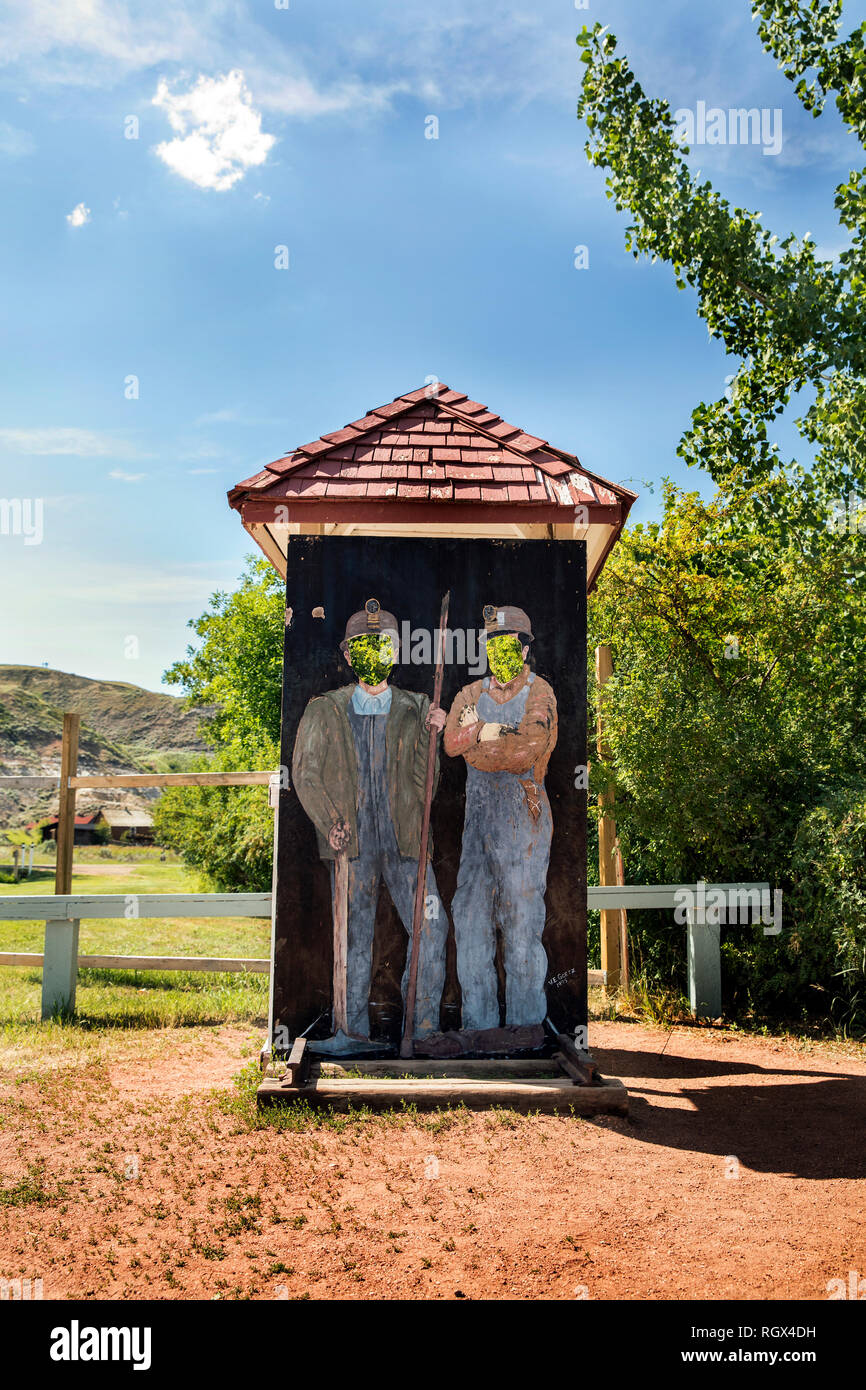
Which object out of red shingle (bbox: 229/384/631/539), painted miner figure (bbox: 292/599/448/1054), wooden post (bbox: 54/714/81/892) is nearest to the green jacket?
painted miner figure (bbox: 292/599/448/1054)

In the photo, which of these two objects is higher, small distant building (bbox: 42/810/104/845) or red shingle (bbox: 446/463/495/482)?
red shingle (bbox: 446/463/495/482)

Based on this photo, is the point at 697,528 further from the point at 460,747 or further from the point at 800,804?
the point at 460,747

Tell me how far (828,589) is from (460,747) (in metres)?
5.24

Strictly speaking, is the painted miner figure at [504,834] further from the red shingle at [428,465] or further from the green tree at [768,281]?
the green tree at [768,281]

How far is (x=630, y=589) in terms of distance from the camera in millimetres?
9977

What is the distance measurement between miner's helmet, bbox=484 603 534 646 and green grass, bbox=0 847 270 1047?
4.65 metres

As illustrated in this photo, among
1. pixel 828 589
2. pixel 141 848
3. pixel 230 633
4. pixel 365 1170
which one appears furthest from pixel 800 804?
pixel 141 848

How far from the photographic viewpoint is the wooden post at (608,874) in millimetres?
9188

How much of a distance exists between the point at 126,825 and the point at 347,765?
37964 mm

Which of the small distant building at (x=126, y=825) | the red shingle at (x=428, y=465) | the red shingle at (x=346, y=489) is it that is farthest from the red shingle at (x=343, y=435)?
the small distant building at (x=126, y=825)

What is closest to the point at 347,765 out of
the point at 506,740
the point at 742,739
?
the point at 506,740

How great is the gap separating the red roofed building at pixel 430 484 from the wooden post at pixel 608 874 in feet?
9.61

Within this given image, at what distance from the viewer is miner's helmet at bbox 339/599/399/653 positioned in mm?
6258

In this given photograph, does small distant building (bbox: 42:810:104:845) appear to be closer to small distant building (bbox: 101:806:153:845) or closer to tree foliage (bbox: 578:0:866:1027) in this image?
small distant building (bbox: 101:806:153:845)
